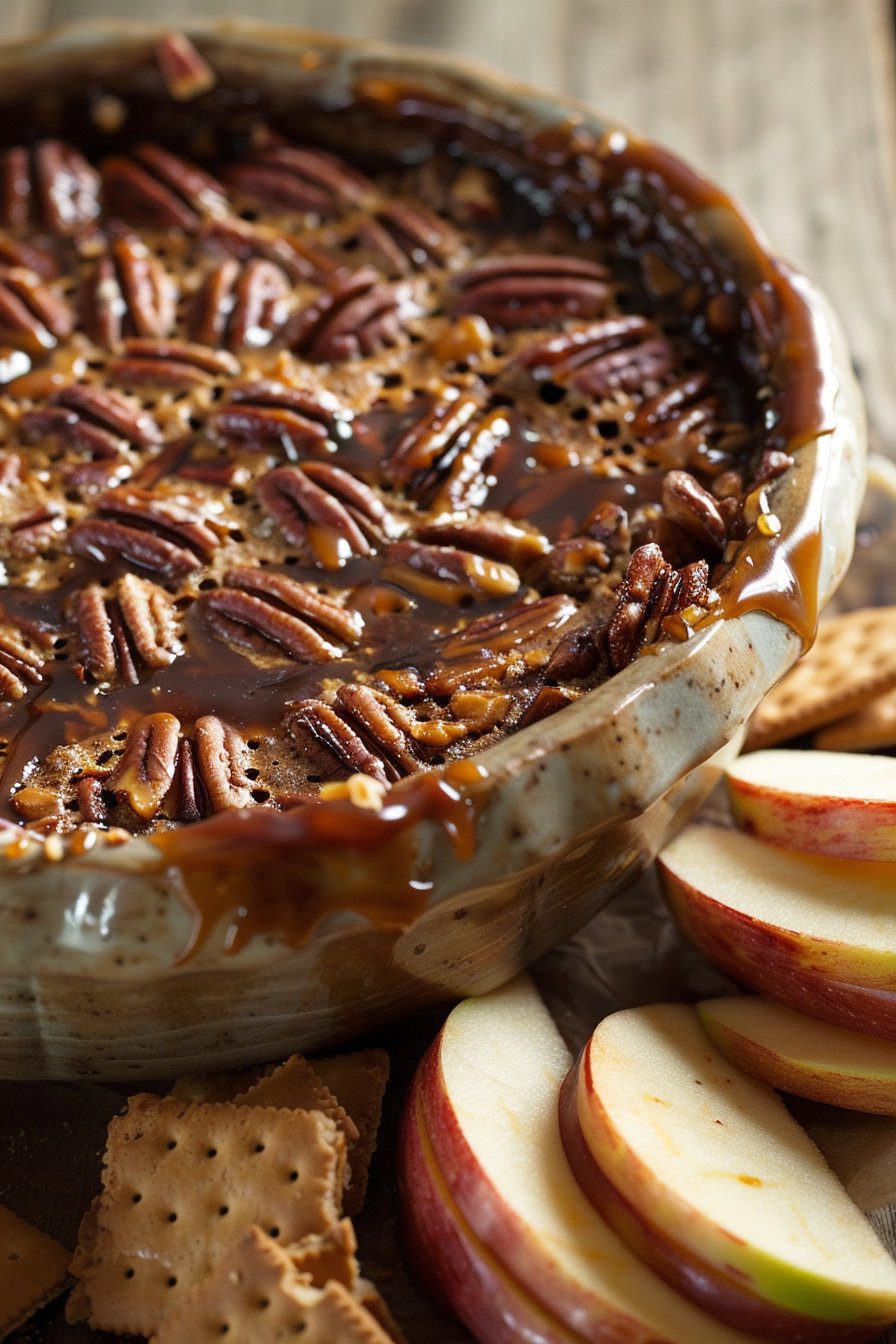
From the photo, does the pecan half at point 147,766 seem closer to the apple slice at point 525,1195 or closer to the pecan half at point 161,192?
the apple slice at point 525,1195

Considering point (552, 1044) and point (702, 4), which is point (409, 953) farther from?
point (702, 4)

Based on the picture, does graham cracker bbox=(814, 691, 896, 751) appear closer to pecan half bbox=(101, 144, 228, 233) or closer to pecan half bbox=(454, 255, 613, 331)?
pecan half bbox=(454, 255, 613, 331)

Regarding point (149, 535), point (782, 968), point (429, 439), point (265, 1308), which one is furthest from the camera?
point (429, 439)

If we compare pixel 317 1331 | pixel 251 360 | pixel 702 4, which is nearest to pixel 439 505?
pixel 251 360

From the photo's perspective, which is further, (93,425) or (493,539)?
(93,425)

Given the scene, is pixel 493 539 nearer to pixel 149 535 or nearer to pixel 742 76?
pixel 149 535

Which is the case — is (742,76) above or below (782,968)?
above

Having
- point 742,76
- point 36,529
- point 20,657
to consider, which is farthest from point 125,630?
point 742,76
